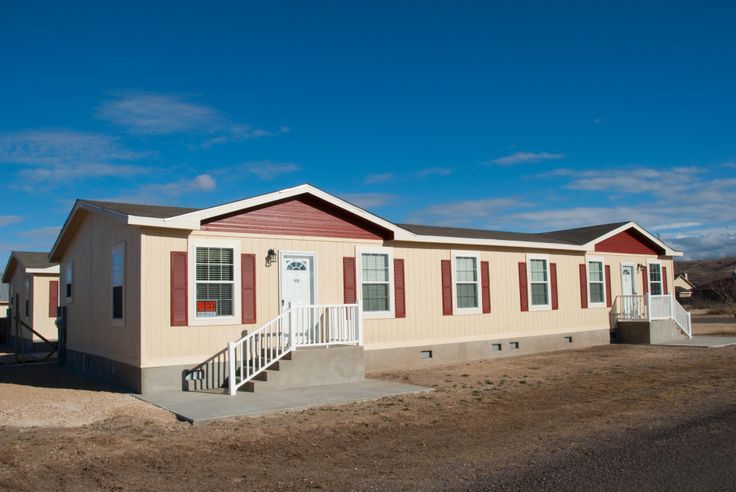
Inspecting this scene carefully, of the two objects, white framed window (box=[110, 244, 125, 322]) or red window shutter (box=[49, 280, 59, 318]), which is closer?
white framed window (box=[110, 244, 125, 322])

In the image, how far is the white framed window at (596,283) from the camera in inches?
802

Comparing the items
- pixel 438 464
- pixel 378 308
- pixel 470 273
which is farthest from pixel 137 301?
pixel 470 273

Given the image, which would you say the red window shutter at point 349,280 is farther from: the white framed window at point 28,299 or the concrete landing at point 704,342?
the white framed window at point 28,299

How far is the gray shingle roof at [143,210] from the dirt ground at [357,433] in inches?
131

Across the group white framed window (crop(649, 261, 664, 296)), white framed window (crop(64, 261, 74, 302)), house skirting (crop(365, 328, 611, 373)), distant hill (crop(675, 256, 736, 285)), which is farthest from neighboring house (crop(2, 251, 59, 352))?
distant hill (crop(675, 256, 736, 285))

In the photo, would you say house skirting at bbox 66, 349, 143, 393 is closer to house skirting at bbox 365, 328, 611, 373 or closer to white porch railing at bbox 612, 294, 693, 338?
house skirting at bbox 365, 328, 611, 373

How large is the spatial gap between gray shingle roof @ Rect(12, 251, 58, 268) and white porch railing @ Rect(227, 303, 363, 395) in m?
13.0

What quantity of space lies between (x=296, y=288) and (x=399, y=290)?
2.77 m

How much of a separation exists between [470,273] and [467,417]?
8.02 m

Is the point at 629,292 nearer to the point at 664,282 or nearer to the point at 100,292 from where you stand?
the point at 664,282

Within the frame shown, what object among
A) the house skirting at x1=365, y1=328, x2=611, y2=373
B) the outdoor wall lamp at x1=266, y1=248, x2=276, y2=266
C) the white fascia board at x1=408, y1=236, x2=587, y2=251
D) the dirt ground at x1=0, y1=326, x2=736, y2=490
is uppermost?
the white fascia board at x1=408, y1=236, x2=587, y2=251

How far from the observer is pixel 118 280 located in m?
13.1

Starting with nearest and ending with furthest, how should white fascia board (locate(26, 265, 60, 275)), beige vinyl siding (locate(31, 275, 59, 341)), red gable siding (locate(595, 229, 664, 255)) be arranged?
1. red gable siding (locate(595, 229, 664, 255))
2. white fascia board (locate(26, 265, 60, 275))
3. beige vinyl siding (locate(31, 275, 59, 341))

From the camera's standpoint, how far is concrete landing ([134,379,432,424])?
32.0 feet
